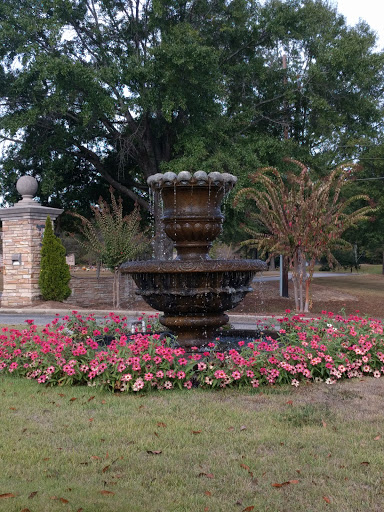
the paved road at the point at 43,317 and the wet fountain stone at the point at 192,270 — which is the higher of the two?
the wet fountain stone at the point at 192,270

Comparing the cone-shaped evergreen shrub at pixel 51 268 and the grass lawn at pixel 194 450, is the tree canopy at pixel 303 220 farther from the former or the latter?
the grass lawn at pixel 194 450

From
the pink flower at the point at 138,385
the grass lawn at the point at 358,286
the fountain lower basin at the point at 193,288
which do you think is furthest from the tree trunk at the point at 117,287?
the pink flower at the point at 138,385

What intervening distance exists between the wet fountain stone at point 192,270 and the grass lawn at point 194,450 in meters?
1.47

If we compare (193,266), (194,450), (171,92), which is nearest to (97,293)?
(171,92)

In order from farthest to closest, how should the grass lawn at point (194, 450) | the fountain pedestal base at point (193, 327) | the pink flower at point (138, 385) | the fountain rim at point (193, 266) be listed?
the fountain pedestal base at point (193, 327)
the fountain rim at point (193, 266)
the pink flower at point (138, 385)
the grass lawn at point (194, 450)

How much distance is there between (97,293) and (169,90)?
24.6 ft

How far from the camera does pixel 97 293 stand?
19266mm

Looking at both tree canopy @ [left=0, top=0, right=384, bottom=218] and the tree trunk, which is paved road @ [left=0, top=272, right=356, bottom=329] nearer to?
the tree trunk

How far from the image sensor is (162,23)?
712 inches

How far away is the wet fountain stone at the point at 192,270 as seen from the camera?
21.9 ft

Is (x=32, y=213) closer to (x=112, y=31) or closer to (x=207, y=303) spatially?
(x=112, y=31)

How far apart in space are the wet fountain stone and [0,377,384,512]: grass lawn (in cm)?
147

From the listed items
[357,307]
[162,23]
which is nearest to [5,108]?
[162,23]

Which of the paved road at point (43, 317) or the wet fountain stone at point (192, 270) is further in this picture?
the paved road at point (43, 317)
